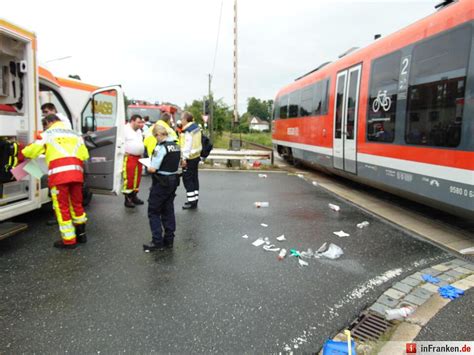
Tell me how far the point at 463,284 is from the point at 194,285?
8.97 feet

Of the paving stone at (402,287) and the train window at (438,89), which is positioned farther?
the train window at (438,89)

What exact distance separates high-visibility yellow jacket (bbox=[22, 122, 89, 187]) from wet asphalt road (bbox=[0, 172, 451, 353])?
3.09 ft

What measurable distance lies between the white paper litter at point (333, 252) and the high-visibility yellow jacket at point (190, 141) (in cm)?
314

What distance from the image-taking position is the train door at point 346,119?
766 centimetres

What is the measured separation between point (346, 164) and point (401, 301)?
5094 mm

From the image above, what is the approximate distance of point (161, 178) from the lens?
4.48m

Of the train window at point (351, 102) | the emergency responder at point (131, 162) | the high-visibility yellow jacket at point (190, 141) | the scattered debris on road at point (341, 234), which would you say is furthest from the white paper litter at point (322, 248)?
the emergency responder at point (131, 162)

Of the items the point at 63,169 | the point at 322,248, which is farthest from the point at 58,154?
the point at 322,248

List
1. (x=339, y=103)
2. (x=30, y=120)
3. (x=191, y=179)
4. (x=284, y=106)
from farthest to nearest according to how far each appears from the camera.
→ (x=284, y=106), (x=339, y=103), (x=191, y=179), (x=30, y=120)

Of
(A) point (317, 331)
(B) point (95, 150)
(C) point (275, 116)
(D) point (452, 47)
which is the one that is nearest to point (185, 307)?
(A) point (317, 331)

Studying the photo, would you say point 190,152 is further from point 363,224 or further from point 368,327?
point 368,327

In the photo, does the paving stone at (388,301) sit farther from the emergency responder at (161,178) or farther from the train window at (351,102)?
the train window at (351,102)

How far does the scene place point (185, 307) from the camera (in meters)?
3.15

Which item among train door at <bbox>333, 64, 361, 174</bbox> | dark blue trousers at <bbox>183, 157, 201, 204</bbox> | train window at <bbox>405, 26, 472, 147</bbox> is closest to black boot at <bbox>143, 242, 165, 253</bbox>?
dark blue trousers at <bbox>183, 157, 201, 204</bbox>
